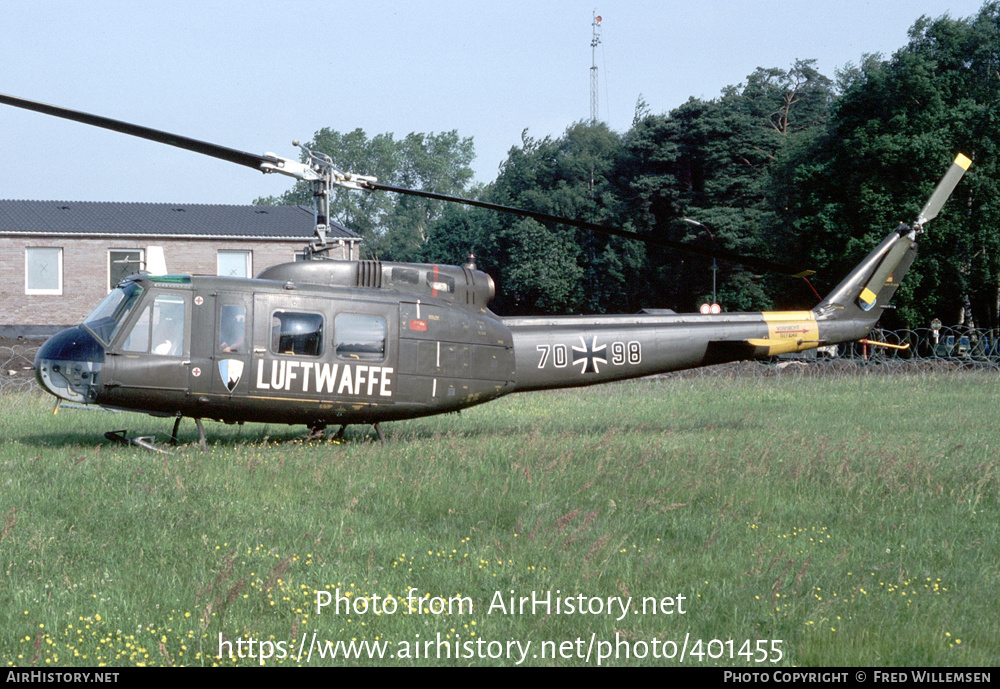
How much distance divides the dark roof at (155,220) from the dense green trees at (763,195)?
77.2 ft

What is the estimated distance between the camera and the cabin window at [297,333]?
12.0 meters

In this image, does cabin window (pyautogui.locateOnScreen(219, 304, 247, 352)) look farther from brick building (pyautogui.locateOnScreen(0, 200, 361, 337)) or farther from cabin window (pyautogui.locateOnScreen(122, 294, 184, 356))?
brick building (pyautogui.locateOnScreen(0, 200, 361, 337))

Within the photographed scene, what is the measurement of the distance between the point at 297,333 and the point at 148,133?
3.35 metres

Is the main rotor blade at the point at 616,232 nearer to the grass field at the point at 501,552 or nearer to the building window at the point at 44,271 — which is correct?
the grass field at the point at 501,552

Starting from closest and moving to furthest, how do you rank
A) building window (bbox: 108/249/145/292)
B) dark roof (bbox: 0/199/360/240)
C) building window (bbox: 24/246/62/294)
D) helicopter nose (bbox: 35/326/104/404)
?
1. helicopter nose (bbox: 35/326/104/404)
2. building window (bbox: 24/246/62/294)
3. building window (bbox: 108/249/145/292)
4. dark roof (bbox: 0/199/360/240)

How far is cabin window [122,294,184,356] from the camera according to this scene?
1161 cm

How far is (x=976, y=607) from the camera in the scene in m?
6.16

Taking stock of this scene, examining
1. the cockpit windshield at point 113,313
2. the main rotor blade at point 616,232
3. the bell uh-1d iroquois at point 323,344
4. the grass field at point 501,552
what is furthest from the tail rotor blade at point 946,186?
the cockpit windshield at point 113,313

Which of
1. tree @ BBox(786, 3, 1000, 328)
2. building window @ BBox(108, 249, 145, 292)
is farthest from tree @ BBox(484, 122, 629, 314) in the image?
building window @ BBox(108, 249, 145, 292)

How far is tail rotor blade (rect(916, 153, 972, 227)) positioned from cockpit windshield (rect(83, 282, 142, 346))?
12.2 metres

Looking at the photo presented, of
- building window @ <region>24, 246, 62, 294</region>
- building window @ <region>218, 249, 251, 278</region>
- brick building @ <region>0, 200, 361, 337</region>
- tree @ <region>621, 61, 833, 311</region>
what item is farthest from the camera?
tree @ <region>621, 61, 833, 311</region>

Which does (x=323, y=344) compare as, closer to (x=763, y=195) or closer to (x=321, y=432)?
(x=321, y=432)

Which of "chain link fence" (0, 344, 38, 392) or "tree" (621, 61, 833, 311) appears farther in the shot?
"tree" (621, 61, 833, 311)

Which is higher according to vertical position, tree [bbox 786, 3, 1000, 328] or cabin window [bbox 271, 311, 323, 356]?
tree [bbox 786, 3, 1000, 328]
